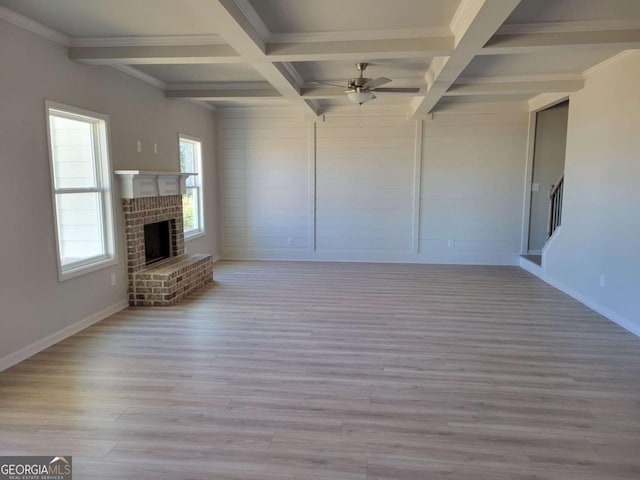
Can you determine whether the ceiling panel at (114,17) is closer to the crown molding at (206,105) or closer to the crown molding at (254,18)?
the crown molding at (254,18)

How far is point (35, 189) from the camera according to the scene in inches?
134

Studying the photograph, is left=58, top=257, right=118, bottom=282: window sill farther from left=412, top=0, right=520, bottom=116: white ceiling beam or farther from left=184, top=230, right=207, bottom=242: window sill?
left=412, top=0, right=520, bottom=116: white ceiling beam

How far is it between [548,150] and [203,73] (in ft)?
18.3

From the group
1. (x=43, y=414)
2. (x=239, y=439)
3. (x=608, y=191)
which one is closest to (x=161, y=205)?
(x=43, y=414)

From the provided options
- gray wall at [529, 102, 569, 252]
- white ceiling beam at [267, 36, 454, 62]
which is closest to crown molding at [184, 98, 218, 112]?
white ceiling beam at [267, 36, 454, 62]

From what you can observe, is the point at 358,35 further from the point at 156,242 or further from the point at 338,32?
the point at 156,242

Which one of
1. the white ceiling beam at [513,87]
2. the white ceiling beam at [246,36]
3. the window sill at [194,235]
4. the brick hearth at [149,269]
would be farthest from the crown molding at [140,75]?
the white ceiling beam at [513,87]

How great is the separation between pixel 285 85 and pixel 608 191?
369cm

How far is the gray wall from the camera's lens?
270 inches

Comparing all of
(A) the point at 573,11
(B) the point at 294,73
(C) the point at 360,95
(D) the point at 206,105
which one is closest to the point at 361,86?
(C) the point at 360,95

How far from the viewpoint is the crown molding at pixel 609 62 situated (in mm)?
4057

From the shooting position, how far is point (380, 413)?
2.54 m

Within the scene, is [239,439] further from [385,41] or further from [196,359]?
[385,41]

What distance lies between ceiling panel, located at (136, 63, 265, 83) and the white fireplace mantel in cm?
117
